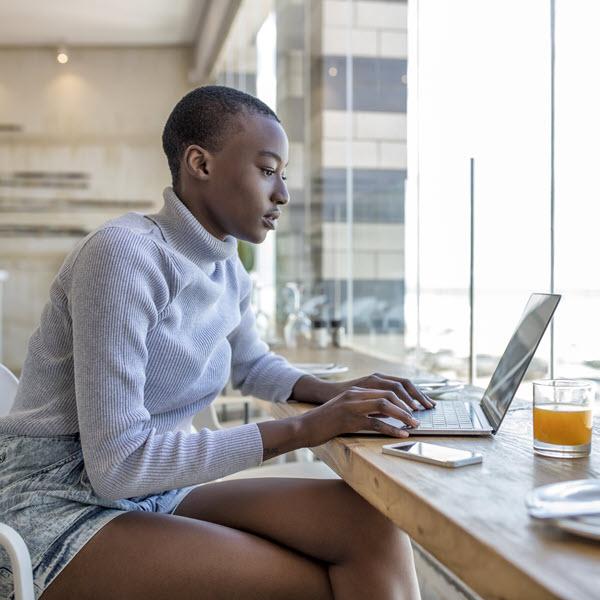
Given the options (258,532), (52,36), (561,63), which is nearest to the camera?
(258,532)

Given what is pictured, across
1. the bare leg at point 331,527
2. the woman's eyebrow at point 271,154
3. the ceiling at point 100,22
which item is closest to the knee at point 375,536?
the bare leg at point 331,527

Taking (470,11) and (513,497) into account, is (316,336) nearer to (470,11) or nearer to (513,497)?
(470,11)

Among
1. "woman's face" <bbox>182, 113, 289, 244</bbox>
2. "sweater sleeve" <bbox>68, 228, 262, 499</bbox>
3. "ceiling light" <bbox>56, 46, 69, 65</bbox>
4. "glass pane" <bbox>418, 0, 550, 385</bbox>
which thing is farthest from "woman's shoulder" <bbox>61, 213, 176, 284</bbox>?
"ceiling light" <bbox>56, 46, 69, 65</bbox>

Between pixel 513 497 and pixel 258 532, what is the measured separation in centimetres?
56

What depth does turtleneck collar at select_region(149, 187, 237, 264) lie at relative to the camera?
51.7 inches

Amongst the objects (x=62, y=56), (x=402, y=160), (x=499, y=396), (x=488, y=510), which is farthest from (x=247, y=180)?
(x=62, y=56)

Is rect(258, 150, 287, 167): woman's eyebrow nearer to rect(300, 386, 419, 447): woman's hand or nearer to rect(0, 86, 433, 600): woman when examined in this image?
rect(0, 86, 433, 600): woman

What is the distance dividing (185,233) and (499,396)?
551mm

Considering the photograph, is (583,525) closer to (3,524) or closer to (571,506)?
(571,506)

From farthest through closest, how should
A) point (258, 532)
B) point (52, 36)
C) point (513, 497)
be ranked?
1. point (52, 36)
2. point (258, 532)
3. point (513, 497)

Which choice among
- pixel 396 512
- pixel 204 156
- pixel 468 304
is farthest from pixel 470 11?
pixel 396 512

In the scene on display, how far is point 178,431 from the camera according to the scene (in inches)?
45.6

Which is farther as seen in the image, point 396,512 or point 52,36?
point 52,36

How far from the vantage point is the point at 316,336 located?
331 centimetres
